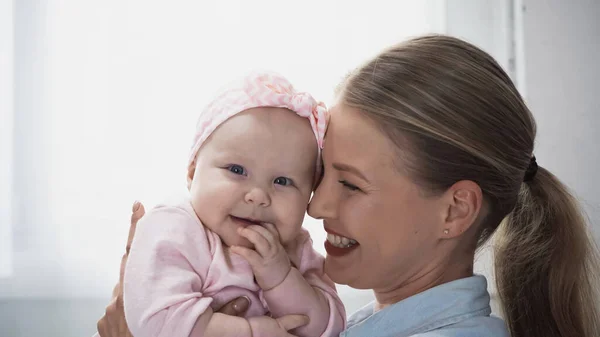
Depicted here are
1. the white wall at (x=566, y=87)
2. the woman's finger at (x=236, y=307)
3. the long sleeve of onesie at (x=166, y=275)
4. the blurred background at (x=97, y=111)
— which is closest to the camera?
the long sleeve of onesie at (x=166, y=275)

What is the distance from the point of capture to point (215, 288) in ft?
4.30

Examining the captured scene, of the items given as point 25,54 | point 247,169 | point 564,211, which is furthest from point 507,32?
point 25,54

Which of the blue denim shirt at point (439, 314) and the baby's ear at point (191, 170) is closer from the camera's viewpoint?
the blue denim shirt at point (439, 314)

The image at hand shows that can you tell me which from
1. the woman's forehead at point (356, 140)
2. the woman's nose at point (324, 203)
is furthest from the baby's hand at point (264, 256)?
the woman's forehead at point (356, 140)

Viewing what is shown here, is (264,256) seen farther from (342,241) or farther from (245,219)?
(342,241)

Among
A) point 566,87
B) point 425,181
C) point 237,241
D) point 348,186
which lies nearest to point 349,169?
point 348,186

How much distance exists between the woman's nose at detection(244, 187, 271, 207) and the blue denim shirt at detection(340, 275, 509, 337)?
32 centimetres

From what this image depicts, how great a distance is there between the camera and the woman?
4.32 ft

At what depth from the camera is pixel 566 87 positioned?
2.55 metres

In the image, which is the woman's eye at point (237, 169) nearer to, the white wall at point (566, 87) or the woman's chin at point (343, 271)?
the woman's chin at point (343, 271)

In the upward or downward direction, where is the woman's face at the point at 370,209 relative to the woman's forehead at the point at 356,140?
downward

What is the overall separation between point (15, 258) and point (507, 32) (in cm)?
198

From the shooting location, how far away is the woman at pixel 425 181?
132 cm

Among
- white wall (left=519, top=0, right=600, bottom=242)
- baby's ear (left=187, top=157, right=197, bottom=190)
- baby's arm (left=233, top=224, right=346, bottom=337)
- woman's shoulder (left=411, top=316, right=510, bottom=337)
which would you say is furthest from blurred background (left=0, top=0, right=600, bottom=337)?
woman's shoulder (left=411, top=316, right=510, bottom=337)
